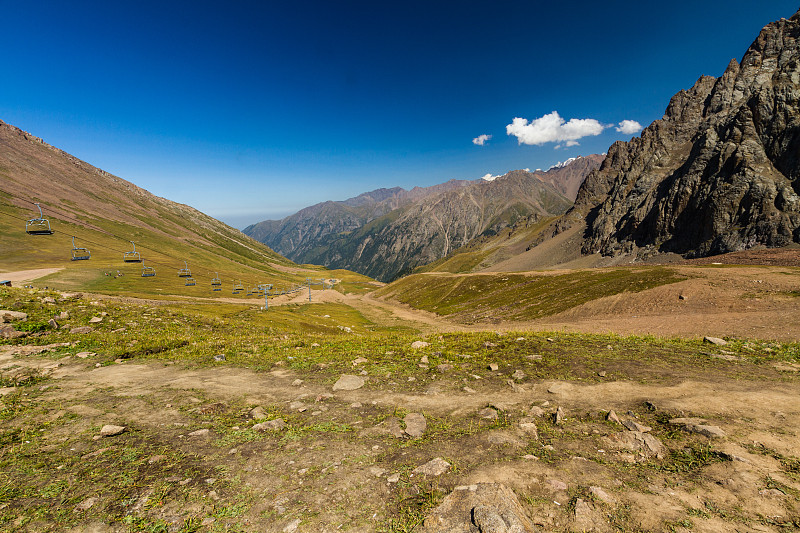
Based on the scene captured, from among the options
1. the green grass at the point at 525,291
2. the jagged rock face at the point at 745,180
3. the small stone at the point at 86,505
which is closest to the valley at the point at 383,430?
the small stone at the point at 86,505

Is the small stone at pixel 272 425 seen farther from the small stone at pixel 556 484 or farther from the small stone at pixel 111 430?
the small stone at pixel 556 484

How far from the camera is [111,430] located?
8281 millimetres

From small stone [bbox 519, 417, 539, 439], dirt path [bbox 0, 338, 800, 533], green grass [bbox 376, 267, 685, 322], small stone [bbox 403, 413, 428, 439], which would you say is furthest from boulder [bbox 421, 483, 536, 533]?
green grass [bbox 376, 267, 685, 322]

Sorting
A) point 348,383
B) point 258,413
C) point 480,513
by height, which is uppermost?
point 480,513

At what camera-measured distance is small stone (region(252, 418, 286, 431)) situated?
352 inches

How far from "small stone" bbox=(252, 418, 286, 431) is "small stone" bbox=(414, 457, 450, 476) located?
4.64m

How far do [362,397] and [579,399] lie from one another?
8.15m

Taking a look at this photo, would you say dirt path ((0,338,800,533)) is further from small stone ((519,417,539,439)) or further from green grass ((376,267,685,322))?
green grass ((376,267,685,322))

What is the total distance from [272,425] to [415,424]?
4540 mm

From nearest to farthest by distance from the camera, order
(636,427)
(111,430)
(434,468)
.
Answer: (434,468) < (111,430) < (636,427)

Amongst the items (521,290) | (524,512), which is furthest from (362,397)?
(521,290)

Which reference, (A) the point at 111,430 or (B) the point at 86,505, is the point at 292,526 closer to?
(B) the point at 86,505

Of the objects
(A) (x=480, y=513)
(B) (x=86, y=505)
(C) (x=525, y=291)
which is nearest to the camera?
(A) (x=480, y=513)

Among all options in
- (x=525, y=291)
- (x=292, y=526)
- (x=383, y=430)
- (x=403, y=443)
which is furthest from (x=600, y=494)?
(x=525, y=291)
